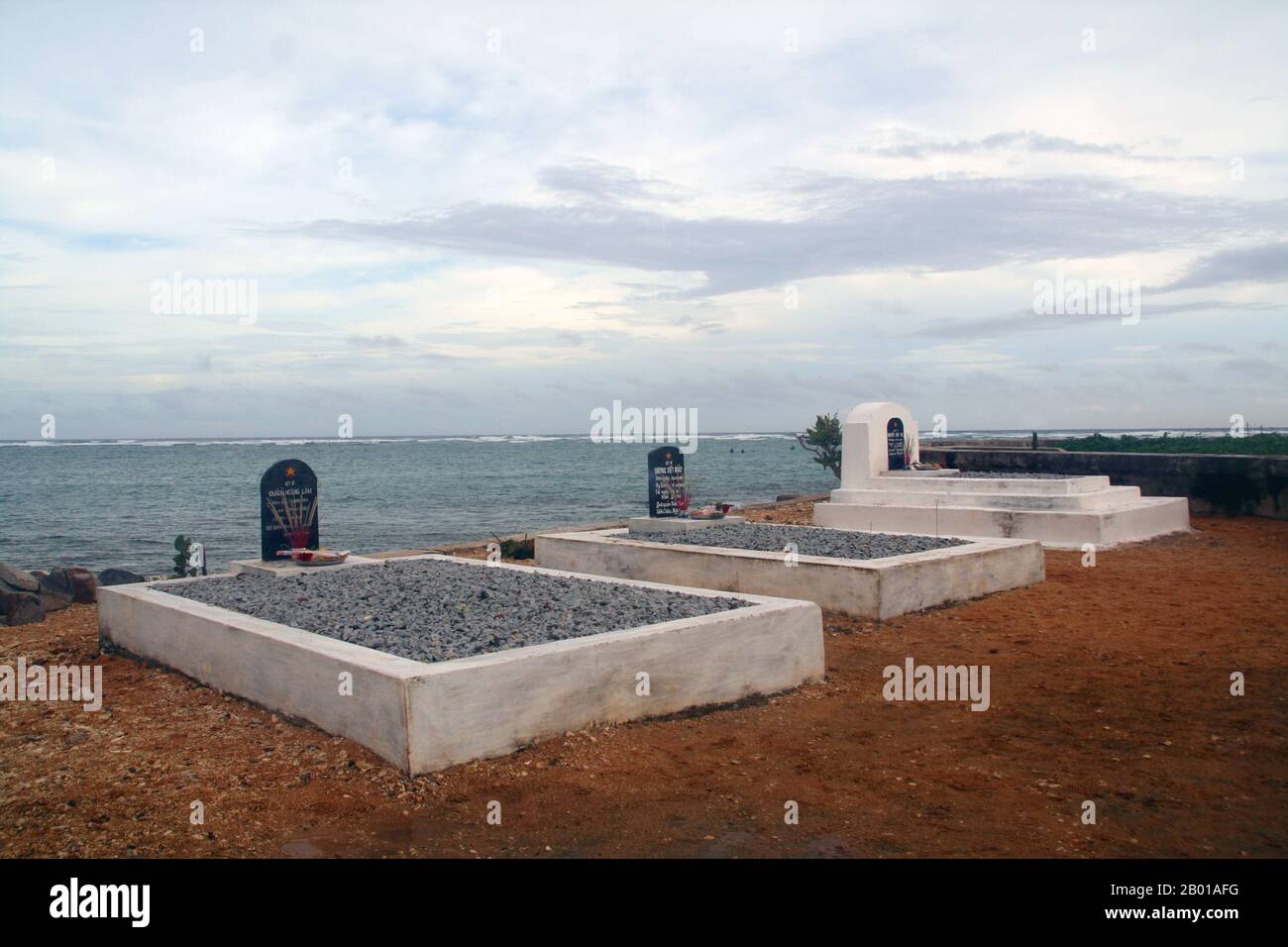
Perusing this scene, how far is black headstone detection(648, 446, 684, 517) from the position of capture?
12.9m

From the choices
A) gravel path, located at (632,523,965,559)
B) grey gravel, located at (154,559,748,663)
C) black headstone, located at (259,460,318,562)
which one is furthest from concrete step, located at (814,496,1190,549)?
black headstone, located at (259,460,318,562)

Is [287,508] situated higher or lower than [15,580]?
higher

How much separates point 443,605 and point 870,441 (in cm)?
1109

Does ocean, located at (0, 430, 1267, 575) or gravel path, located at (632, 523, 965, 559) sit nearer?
gravel path, located at (632, 523, 965, 559)

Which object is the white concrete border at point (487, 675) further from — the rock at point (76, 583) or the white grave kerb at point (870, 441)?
the white grave kerb at point (870, 441)

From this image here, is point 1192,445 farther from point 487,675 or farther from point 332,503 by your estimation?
point 332,503

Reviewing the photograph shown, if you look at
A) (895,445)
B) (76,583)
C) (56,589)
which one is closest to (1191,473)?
(895,445)

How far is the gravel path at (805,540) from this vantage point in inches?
409

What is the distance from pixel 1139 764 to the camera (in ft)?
16.1

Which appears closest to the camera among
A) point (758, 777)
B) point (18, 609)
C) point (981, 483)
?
point (758, 777)

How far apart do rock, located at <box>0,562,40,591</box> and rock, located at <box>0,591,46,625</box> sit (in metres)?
0.20

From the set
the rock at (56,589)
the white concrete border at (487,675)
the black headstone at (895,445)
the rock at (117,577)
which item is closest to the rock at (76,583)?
the rock at (56,589)

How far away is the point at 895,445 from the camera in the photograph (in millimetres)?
17141

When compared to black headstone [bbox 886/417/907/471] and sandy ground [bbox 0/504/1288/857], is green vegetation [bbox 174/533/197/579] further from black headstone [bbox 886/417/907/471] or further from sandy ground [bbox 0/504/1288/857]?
black headstone [bbox 886/417/907/471]
